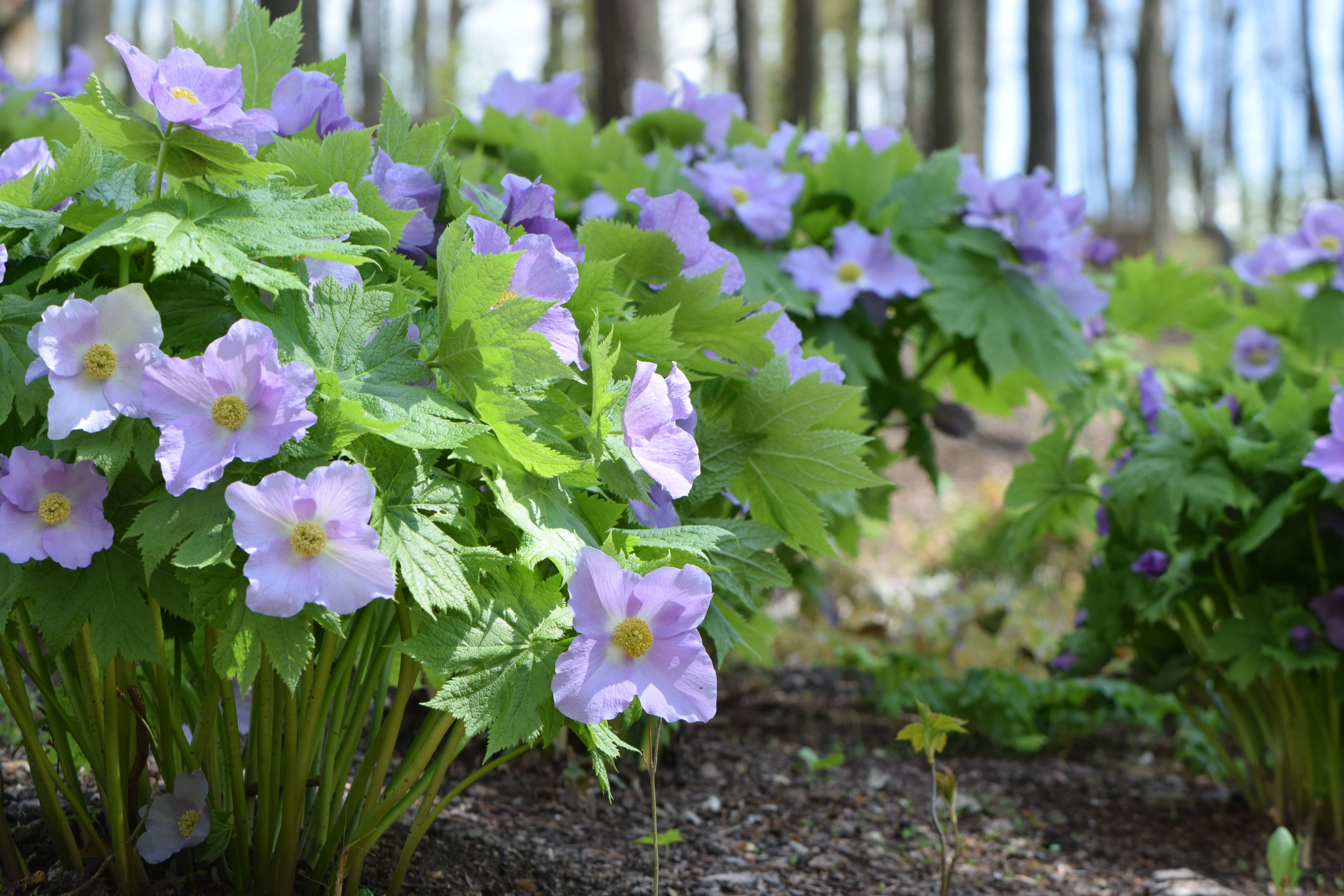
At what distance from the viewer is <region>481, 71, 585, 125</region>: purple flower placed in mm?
3006

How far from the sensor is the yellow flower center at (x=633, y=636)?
1048 millimetres

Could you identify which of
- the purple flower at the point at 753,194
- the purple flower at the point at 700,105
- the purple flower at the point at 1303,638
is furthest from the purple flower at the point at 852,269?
the purple flower at the point at 1303,638

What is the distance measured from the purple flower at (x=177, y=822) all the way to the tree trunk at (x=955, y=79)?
6.55 m

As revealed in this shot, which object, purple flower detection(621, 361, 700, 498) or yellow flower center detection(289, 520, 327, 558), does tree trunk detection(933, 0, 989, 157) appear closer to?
purple flower detection(621, 361, 700, 498)

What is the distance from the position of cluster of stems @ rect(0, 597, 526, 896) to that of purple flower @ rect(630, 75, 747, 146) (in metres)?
1.87

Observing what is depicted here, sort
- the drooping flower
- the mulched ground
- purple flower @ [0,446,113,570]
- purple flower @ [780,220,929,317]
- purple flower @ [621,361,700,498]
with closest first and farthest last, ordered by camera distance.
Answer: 1. the drooping flower
2. purple flower @ [0,446,113,570]
3. purple flower @ [621,361,700,498]
4. the mulched ground
5. purple flower @ [780,220,929,317]

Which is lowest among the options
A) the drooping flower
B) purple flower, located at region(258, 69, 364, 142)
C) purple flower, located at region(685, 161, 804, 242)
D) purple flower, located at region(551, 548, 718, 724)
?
purple flower, located at region(551, 548, 718, 724)

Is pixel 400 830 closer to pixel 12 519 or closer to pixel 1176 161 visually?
pixel 12 519

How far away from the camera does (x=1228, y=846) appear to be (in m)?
2.45

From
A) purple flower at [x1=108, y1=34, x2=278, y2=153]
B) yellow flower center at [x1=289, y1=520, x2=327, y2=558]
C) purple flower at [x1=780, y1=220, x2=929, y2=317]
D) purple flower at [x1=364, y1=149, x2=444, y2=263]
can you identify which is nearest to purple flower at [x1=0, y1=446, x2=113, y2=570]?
yellow flower center at [x1=289, y1=520, x2=327, y2=558]

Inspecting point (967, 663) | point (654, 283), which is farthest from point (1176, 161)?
point (654, 283)

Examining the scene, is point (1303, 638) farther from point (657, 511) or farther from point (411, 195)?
point (411, 195)

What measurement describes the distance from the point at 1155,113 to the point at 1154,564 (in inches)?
530

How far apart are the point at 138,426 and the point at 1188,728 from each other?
10.7ft
